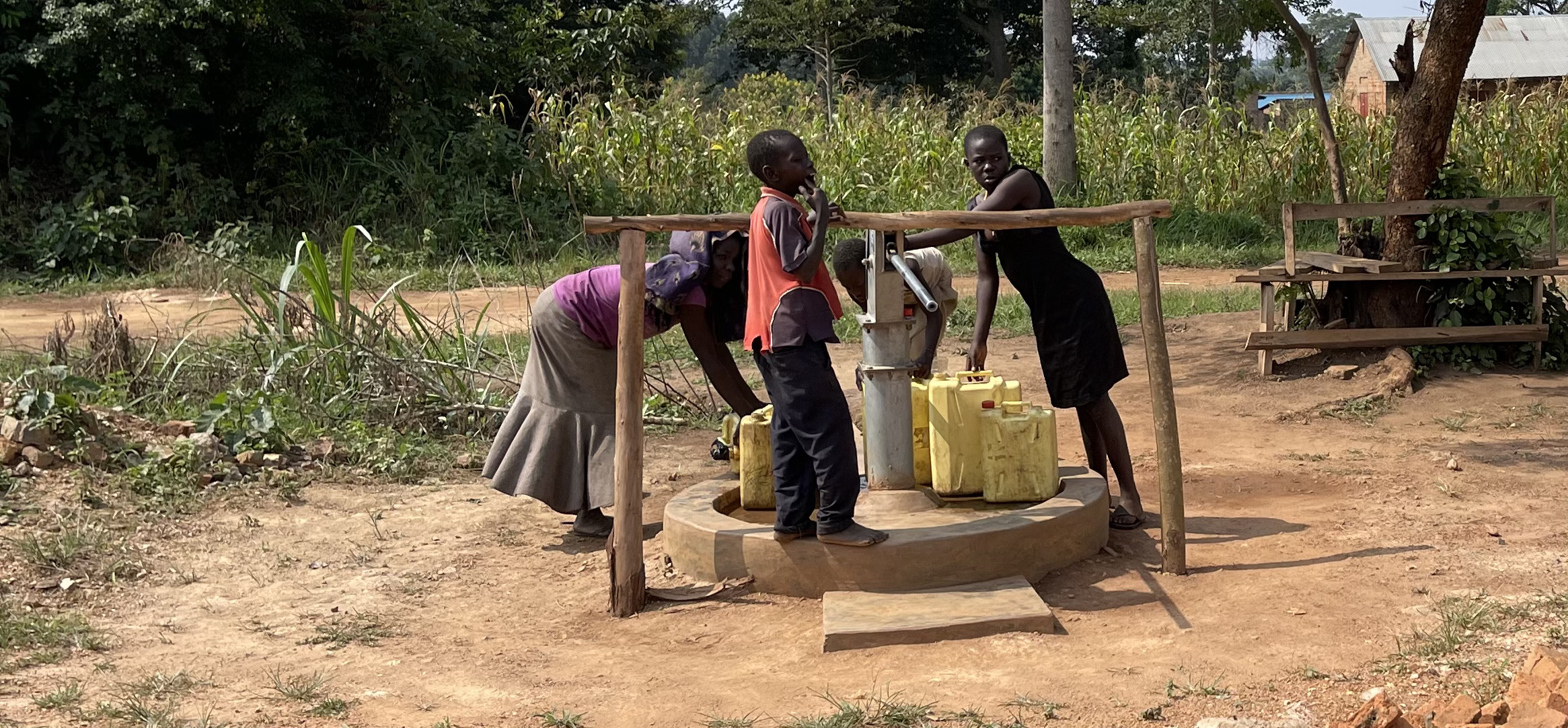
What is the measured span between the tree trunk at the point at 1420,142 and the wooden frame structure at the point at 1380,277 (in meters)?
0.14

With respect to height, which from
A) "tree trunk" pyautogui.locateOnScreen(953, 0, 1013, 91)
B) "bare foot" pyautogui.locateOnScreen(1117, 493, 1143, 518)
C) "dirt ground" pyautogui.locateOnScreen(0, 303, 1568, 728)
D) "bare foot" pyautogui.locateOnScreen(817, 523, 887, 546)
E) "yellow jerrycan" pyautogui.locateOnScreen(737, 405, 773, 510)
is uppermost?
"tree trunk" pyautogui.locateOnScreen(953, 0, 1013, 91)

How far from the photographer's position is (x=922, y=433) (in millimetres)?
4738

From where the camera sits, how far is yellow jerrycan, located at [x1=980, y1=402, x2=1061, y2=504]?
14.3 feet

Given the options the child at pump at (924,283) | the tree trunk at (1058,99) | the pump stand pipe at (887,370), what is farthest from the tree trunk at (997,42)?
the pump stand pipe at (887,370)

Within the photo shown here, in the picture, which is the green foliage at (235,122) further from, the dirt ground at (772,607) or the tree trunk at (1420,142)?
the tree trunk at (1420,142)

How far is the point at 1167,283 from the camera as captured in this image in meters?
10.8

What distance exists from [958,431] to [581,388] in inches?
52.7

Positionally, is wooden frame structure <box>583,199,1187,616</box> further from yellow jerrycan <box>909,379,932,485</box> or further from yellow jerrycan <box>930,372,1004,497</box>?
yellow jerrycan <box>909,379,932,485</box>

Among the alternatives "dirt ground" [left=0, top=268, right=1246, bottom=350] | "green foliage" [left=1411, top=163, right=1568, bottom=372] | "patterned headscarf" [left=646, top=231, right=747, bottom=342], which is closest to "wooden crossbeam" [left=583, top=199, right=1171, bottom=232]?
"patterned headscarf" [left=646, top=231, right=747, bottom=342]

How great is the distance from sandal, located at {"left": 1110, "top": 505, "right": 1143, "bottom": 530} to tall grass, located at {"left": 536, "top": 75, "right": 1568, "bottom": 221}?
8180mm

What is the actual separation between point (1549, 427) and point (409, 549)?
487cm

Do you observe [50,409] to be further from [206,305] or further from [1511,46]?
[1511,46]

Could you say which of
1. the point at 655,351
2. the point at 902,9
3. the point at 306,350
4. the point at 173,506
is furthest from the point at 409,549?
the point at 902,9

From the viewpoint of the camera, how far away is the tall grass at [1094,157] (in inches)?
514
